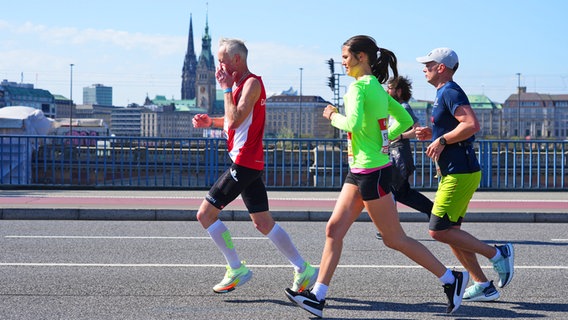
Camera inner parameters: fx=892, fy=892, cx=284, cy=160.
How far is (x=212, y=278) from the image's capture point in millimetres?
6785

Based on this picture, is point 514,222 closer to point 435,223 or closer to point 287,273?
point 287,273

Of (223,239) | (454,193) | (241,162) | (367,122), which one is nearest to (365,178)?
(367,122)

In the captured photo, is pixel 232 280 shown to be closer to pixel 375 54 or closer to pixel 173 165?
pixel 375 54

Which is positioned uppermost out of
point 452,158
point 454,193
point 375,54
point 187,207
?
point 375,54

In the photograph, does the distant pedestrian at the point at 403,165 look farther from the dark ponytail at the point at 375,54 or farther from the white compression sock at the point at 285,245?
the dark ponytail at the point at 375,54

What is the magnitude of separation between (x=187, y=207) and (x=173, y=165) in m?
4.18

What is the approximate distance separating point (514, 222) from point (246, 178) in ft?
22.7

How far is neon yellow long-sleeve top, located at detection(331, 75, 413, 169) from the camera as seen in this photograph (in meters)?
5.30

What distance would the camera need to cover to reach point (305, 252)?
8477mm

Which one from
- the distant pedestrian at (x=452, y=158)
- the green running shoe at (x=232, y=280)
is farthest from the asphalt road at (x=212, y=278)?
the distant pedestrian at (x=452, y=158)

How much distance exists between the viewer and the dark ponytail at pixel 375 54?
5465 mm

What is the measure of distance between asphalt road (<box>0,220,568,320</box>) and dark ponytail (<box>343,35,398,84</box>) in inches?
58.8

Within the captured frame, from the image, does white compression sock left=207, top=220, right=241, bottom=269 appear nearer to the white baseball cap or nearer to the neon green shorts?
the neon green shorts

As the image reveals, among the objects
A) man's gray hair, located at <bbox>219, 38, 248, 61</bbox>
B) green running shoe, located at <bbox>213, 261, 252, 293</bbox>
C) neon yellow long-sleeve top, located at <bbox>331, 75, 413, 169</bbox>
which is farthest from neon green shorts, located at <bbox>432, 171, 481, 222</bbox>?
man's gray hair, located at <bbox>219, 38, 248, 61</bbox>
